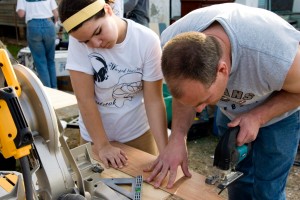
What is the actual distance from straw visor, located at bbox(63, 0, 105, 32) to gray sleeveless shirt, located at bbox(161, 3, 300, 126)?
36 centimetres

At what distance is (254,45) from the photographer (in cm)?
124

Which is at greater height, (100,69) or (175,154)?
(100,69)

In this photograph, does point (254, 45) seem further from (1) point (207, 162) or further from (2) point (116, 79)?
(1) point (207, 162)

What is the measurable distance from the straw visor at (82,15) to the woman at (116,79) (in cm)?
6

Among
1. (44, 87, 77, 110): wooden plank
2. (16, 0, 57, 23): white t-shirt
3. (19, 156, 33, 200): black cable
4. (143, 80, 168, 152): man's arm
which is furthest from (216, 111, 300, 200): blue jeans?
(16, 0, 57, 23): white t-shirt

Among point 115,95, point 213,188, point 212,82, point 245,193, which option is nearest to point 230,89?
point 212,82

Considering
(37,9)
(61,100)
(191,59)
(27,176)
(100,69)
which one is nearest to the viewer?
(27,176)

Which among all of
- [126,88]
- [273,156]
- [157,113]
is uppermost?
[126,88]

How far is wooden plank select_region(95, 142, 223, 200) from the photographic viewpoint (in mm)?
1258

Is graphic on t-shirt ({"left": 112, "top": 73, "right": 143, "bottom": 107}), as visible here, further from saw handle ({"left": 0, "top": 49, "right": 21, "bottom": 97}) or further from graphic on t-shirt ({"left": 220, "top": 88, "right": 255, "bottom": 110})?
saw handle ({"left": 0, "top": 49, "right": 21, "bottom": 97})

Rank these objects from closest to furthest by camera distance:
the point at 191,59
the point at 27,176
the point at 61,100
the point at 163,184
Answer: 1. the point at 27,176
2. the point at 191,59
3. the point at 163,184
4. the point at 61,100

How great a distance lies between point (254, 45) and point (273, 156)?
68cm

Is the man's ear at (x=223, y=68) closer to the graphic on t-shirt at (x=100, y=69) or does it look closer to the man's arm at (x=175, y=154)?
the man's arm at (x=175, y=154)

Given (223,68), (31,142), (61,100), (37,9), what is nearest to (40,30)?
(37,9)
